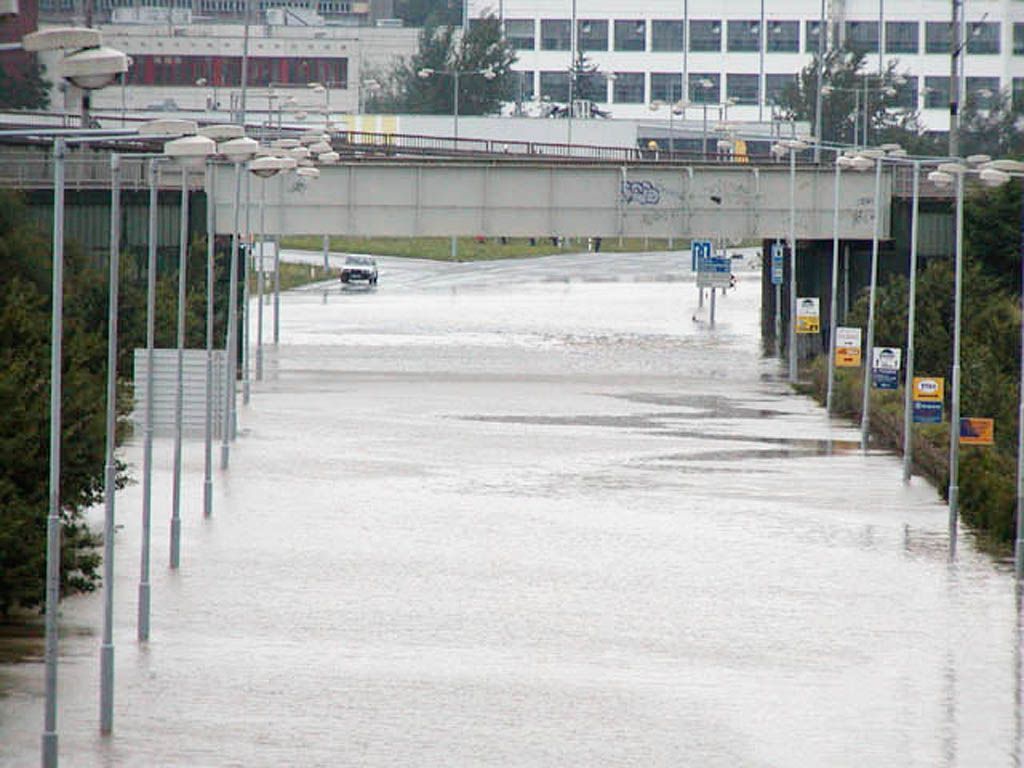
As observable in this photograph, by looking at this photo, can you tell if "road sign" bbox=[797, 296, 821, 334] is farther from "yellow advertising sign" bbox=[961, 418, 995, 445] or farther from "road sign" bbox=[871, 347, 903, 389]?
"yellow advertising sign" bbox=[961, 418, 995, 445]

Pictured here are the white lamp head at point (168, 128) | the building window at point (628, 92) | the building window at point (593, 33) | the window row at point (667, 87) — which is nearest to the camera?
the white lamp head at point (168, 128)

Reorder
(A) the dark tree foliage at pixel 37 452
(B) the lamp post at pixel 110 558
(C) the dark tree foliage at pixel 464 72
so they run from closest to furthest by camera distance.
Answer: (B) the lamp post at pixel 110 558
(A) the dark tree foliage at pixel 37 452
(C) the dark tree foliage at pixel 464 72

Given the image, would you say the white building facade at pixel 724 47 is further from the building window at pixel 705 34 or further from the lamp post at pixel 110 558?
the lamp post at pixel 110 558

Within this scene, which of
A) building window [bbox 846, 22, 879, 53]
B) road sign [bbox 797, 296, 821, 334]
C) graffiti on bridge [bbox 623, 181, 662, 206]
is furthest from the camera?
building window [bbox 846, 22, 879, 53]

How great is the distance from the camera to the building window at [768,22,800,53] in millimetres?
151000

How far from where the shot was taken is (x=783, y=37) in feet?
497

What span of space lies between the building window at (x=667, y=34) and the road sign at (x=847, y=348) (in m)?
96.4

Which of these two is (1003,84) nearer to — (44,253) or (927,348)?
(927,348)

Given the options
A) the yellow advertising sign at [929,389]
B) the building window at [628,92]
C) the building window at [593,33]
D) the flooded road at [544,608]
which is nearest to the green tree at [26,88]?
the building window at [593,33]

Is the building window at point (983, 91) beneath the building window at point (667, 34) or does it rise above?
beneath

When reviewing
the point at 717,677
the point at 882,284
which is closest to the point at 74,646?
the point at 717,677

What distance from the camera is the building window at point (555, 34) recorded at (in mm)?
154250

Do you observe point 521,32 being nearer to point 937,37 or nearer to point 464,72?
point 464,72

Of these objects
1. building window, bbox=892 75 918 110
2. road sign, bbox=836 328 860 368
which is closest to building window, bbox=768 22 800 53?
building window, bbox=892 75 918 110
